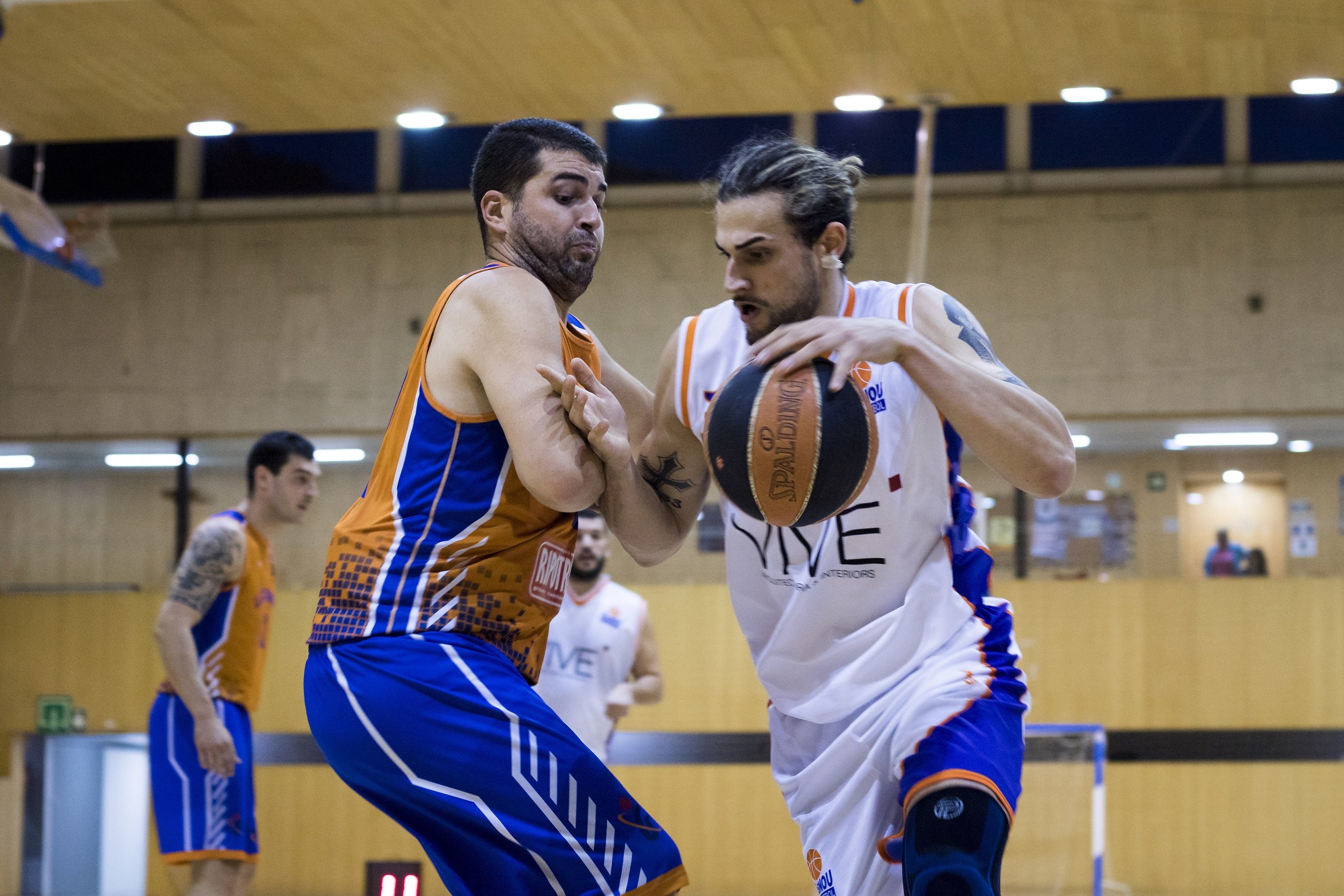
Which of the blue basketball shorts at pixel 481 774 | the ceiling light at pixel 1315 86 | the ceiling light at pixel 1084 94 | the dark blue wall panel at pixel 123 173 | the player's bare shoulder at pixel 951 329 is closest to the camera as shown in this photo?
the blue basketball shorts at pixel 481 774

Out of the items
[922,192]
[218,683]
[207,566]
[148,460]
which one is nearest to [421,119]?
[922,192]

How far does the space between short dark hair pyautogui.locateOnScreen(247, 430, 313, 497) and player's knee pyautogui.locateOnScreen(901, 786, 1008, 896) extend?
12.3ft

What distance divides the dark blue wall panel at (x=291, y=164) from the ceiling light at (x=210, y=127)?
223 centimetres

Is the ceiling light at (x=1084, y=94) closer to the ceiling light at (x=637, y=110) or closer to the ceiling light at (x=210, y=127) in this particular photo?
the ceiling light at (x=637, y=110)

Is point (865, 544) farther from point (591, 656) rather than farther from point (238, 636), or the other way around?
point (238, 636)

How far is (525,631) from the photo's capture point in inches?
96.8

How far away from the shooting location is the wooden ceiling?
6.68 metres

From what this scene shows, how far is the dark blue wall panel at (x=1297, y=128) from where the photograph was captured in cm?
966

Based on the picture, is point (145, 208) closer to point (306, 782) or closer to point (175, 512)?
point (175, 512)

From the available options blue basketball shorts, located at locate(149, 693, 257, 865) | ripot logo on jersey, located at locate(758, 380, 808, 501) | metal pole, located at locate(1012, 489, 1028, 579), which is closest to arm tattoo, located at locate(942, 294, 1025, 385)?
ripot logo on jersey, located at locate(758, 380, 808, 501)

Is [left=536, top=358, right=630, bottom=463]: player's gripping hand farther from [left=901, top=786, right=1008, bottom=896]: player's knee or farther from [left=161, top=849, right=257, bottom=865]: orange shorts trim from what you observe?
[left=161, top=849, right=257, bottom=865]: orange shorts trim

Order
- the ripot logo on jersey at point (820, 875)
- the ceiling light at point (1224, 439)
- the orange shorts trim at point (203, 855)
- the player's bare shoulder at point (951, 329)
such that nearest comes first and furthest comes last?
the player's bare shoulder at point (951, 329), the ripot logo on jersey at point (820, 875), the orange shorts trim at point (203, 855), the ceiling light at point (1224, 439)

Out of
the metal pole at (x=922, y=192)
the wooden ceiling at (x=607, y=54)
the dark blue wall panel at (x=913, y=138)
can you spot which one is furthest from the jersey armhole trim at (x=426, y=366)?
the dark blue wall panel at (x=913, y=138)

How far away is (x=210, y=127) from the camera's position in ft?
27.4
